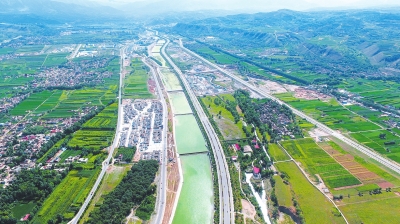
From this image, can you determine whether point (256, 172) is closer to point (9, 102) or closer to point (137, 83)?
point (137, 83)

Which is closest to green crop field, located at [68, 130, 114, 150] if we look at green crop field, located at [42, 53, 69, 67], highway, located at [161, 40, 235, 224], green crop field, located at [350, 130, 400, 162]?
highway, located at [161, 40, 235, 224]

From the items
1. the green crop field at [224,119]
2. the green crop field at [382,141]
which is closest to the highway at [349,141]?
the green crop field at [382,141]

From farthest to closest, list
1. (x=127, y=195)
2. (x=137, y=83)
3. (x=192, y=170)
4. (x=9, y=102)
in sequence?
(x=137, y=83) < (x=9, y=102) < (x=192, y=170) < (x=127, y=195)

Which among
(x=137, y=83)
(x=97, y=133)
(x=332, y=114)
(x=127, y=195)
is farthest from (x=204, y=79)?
(x=127, y=195)

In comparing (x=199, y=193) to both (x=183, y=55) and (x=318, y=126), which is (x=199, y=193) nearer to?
(x=318, y=126)

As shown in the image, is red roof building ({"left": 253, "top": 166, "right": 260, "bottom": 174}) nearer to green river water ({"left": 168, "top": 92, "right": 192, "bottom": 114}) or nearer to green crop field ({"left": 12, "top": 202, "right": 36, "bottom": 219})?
green river water ({"left": 168, "top": 92, "right": 192, "bottom": 114})

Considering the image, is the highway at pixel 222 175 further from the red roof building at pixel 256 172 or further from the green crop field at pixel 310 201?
the green crop field at pixel 310 201
